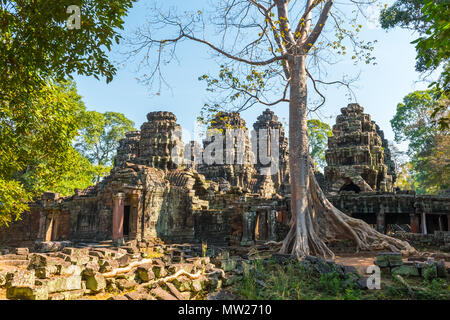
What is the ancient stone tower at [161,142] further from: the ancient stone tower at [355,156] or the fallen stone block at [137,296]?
the fallen stone block at [137,296]

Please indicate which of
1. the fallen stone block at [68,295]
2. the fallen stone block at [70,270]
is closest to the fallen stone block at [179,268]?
the fallen stone block at [70,270]

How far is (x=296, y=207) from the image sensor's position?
9867 mm

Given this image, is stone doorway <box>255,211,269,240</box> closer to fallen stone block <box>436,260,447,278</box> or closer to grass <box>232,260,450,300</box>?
grass <box>232,260,450,300</box>

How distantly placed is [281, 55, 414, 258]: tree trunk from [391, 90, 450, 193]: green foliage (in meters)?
13.1

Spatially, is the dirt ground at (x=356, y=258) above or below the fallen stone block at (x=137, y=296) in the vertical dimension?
above

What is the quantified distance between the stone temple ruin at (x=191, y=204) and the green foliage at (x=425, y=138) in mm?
3475

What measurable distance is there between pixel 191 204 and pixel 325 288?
12.1 m

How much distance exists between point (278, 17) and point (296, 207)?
627 cm

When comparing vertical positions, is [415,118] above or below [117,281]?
above

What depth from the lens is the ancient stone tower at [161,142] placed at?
21.9m

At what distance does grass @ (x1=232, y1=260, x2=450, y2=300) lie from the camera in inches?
206

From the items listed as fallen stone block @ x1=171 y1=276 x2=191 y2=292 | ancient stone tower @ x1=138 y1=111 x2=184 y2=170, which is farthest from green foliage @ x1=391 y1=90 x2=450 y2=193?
fallen stone block @ x1=171 y1=276 x2=191 y2=292
